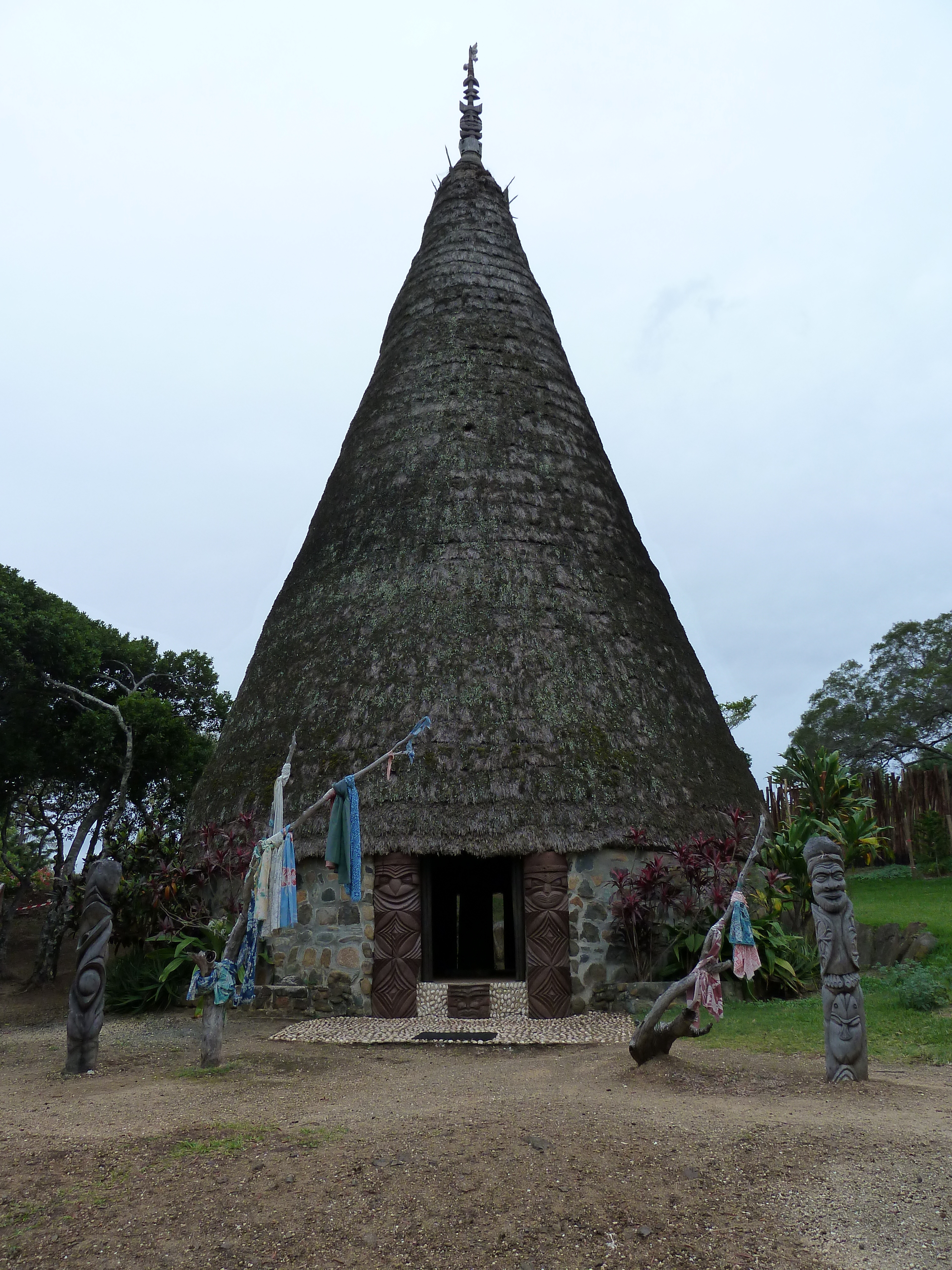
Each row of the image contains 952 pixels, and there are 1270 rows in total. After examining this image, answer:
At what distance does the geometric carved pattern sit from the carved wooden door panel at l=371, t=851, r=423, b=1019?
45cm

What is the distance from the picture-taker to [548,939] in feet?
38.8

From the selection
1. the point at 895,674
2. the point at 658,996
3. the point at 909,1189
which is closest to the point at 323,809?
the point at 658,996

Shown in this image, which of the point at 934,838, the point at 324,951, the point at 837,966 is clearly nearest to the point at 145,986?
the point at 324,951

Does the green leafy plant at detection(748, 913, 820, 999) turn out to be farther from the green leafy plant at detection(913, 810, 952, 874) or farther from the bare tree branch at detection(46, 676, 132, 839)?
the green leafy plant at detection(913, 810, 952, 874)

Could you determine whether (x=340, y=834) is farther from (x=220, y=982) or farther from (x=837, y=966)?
(x=837, y=966)

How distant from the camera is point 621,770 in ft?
42.2

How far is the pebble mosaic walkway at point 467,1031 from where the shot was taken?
34.2 ft

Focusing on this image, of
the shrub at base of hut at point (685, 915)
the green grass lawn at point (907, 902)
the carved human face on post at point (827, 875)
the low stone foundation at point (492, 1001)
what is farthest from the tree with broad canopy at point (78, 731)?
the green grass lawn at point (907, 902)

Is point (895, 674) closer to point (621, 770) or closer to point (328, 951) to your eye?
point (621, 770)

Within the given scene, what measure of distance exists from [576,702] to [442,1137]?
25.4 feet

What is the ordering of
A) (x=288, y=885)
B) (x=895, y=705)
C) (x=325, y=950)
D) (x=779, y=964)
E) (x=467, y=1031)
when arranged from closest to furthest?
1. (x=288, y=885)
2. (x=467, y=1031)
3. (x=325, y=950)
4. (x=779, y=964)
5. (x=895, y=705)

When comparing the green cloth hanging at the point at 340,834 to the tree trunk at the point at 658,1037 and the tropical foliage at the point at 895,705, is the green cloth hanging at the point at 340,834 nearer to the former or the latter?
the tree trunk at the point at 658,1037

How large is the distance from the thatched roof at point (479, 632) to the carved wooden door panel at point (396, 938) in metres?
0.37

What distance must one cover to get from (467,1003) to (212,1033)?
12.9 feet
